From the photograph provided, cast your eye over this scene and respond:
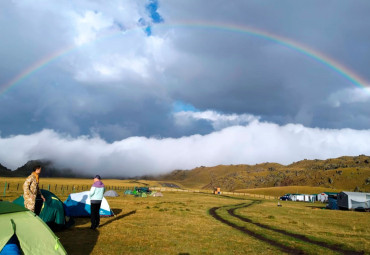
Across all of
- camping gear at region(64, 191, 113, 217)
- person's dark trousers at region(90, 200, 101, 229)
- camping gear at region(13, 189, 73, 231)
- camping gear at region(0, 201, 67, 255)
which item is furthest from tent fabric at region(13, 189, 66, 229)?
camping gear at region(0, 201, 67, 255)

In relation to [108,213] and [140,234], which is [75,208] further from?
[140,234]

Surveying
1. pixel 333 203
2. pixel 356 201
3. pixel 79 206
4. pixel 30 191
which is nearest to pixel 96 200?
pixel 30 191

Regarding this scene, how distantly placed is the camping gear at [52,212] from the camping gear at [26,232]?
243 inches

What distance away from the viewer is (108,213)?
81.7ft

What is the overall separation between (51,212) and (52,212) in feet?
0.28

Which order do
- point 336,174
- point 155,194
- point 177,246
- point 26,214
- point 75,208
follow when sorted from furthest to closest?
point 336,174, point 155,194, point 75,208, point 177,246, point 26,214

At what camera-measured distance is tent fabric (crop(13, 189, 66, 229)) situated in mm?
17031

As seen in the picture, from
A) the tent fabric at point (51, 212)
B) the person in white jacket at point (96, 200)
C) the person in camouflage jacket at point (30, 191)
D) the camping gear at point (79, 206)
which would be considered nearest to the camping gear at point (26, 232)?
the person in camouflage jacket at point (30, 191)

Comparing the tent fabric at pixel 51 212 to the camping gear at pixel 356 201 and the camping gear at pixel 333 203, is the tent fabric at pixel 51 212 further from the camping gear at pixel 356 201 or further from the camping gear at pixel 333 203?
the camping gear at pixel 333 203

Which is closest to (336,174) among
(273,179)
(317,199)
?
(273,179)

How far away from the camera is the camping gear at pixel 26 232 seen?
9859 millimetres

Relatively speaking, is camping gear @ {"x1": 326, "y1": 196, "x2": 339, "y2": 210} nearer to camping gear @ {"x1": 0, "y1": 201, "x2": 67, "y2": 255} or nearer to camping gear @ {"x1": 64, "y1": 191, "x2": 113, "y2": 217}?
camping gear @ {"x1": 64, "y1": 191, "x2": 113, "y2": 217}

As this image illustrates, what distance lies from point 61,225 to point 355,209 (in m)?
55.9

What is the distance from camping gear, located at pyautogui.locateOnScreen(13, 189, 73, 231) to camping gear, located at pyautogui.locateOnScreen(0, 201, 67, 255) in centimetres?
617
